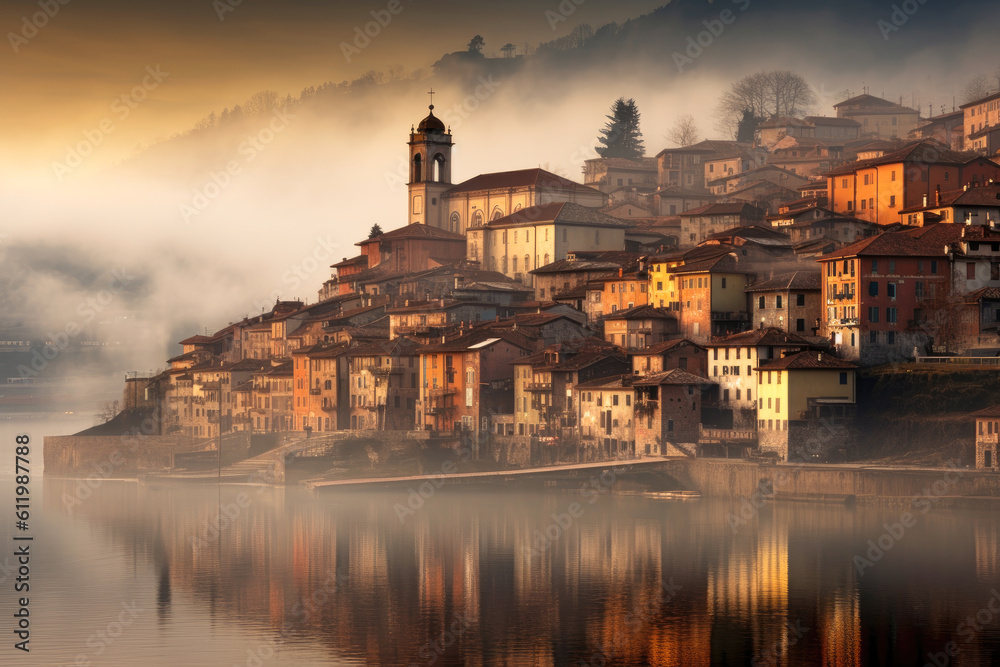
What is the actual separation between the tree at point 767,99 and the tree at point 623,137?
39.1ft

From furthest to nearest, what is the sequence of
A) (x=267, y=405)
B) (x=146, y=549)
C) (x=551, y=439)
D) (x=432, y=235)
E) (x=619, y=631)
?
(x=432, y=235) < (x=267, y=405) < (x=551, y=439) < (x=146, y=549) < (x=619, y=631)

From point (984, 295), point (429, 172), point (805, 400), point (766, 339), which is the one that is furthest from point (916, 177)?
point (429, 172)

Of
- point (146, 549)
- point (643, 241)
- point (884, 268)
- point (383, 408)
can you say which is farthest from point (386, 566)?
point (643, 241)

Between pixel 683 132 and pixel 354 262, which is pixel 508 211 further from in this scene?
pixel 683 132

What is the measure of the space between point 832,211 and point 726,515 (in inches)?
1376

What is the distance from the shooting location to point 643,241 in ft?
393

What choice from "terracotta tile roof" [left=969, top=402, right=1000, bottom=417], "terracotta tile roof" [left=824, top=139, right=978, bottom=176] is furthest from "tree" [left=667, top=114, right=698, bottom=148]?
"terracotta tile roof" [left=969, top=402, right=1000, bottom=417]

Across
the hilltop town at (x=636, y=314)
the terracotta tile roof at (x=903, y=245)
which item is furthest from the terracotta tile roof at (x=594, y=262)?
the terracotta tile roof at (x=903, y=245)

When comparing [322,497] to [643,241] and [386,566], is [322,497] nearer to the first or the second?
[386,566]

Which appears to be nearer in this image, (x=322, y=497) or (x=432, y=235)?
(x=322, y=497)

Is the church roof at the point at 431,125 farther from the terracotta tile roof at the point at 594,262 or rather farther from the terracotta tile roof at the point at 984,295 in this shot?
the terracotta tile roof at the point at 984,295

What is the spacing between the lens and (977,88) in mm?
175375

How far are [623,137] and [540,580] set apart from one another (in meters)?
113

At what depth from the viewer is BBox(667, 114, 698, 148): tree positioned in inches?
7234
